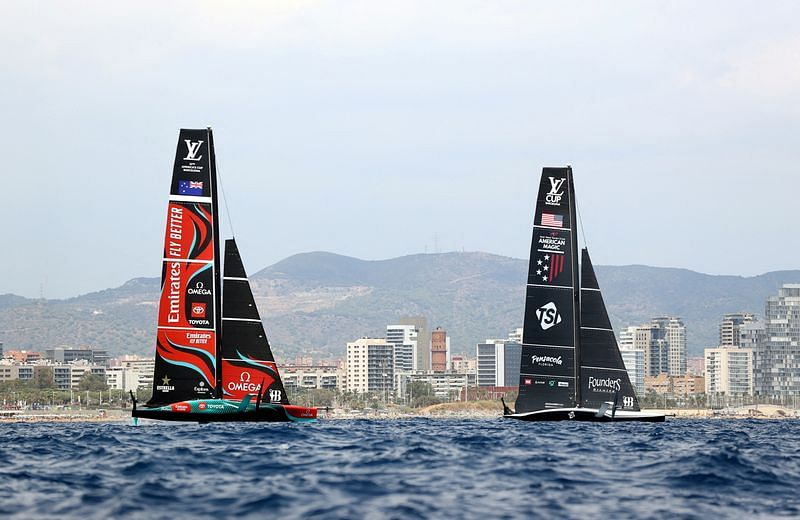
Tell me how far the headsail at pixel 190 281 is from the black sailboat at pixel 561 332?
1527 cm

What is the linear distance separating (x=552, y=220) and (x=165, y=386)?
1949 cm

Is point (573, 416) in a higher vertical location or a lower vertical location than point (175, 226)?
lower

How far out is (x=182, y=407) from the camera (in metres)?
54.4

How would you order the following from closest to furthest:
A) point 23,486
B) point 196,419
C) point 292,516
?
point 292,516 → point 23,486 → point 196,419

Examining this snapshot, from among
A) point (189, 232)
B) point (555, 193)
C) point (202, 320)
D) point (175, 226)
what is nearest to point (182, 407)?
point (202, 320)

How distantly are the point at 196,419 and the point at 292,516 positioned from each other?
3420 cm

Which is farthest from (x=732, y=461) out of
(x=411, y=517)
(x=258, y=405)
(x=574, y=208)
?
(x=574, y=208)

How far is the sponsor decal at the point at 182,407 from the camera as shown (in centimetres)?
5416

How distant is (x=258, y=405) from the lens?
5484cm

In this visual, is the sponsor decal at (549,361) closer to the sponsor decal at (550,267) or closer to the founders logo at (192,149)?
the sponsor decal at (550,267)

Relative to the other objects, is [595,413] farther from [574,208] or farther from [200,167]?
[200,167]

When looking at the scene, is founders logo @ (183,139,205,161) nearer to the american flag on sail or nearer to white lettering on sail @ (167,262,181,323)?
white lettering on sail @ (167,262,181,323)

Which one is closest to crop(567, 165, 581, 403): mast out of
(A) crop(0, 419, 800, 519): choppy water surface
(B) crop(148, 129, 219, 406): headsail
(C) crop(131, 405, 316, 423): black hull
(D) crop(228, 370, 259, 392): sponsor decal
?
(C) crop(131, 405, 316, 423): black hull

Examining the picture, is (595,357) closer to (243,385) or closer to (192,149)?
(243,385)
